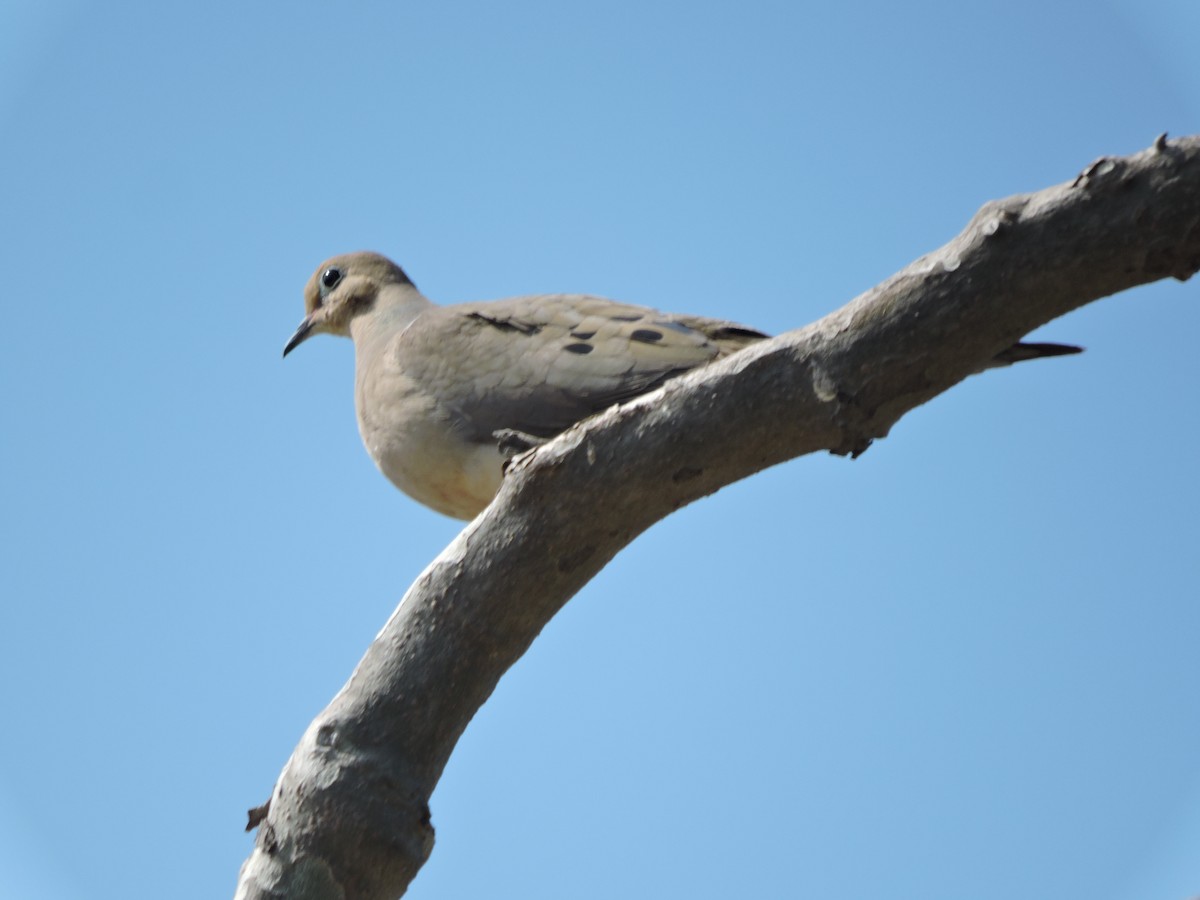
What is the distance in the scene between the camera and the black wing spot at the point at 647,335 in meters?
4.11

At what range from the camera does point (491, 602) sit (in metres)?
3.05

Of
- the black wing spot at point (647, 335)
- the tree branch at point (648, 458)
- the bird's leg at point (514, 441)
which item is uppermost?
the black wing spot at point (647, 335)

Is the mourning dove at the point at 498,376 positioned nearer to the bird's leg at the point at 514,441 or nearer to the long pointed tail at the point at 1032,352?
the bird's leg at the point at 514,441

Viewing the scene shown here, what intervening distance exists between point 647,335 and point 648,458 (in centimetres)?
131

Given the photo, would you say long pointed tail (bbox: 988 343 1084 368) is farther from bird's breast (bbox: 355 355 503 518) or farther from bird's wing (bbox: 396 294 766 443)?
bird's breast (bbox: 355 355 503 518)

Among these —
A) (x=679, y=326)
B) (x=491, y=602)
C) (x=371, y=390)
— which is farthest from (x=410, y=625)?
(x=371, y=390)

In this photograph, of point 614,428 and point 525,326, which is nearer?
point 614,428

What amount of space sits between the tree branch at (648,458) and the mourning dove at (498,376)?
2.27 feet

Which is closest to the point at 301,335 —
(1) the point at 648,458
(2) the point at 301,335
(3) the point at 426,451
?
(2) the point at 301,335

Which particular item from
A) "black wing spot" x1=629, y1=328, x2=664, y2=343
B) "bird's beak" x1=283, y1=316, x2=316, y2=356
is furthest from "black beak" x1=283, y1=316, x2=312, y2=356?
"black wing spot" x1=629, y1=328, x2=664, y2=343

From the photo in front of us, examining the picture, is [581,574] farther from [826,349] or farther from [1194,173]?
[1194,173]

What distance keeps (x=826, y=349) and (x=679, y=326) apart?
150 cm

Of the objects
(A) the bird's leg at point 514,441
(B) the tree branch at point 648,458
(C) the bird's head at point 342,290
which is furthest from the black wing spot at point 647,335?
(C) the bird's head at point 342,290

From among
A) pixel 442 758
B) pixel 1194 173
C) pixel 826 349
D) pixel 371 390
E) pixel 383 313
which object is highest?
pixel 383 313
